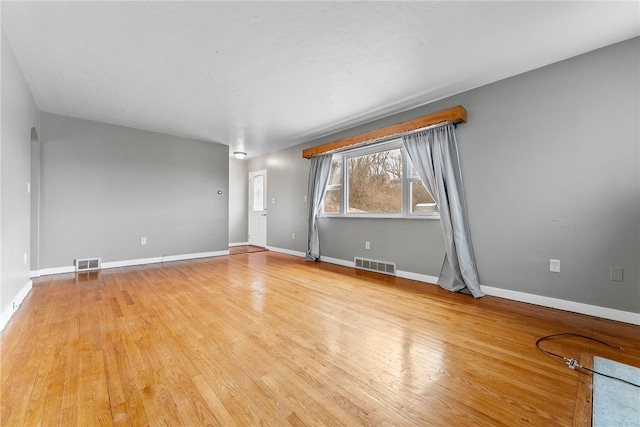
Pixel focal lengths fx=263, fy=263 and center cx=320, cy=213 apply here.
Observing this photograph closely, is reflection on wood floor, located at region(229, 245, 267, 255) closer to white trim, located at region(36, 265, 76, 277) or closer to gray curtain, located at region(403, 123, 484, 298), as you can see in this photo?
white trim, located at region(36, 265, 76, 277)

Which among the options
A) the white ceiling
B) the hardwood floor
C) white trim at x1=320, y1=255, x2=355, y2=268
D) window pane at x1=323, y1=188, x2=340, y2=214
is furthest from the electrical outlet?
window pane at x1=323, y1=188, x2=340, y2=214

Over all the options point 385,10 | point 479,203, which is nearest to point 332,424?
point 385,10

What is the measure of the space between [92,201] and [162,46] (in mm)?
3308

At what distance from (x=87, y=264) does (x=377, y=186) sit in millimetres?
4827

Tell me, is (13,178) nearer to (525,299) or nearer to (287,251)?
(287,251)

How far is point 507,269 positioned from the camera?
288 centimetres

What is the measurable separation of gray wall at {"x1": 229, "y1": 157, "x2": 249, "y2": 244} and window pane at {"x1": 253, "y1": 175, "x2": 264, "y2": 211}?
402mm

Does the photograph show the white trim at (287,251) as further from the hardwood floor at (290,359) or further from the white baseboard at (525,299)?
the hardwood floor at (290,359)

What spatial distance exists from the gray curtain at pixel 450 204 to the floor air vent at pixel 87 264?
206 inches

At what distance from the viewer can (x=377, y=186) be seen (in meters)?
4.25

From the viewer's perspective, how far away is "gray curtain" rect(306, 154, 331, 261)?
5000 mm

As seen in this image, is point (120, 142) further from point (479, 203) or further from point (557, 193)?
point (557, 193)

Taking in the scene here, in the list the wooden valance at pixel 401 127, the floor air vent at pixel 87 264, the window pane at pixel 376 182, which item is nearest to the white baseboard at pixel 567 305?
the window pane at pixel 376 182

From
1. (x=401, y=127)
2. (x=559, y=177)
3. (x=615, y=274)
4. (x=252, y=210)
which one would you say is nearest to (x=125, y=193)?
(x=252, y=210)
